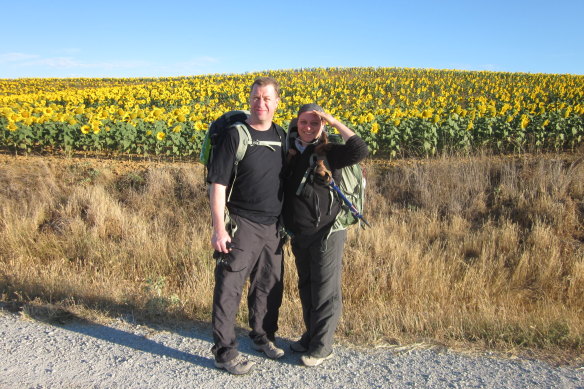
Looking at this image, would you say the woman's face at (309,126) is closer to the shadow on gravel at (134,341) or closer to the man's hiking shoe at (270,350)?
the man's hiking shoe at (270,350)

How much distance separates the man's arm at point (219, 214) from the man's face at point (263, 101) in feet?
1.73

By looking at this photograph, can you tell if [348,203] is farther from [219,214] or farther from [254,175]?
[219,214]

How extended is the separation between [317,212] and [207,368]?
1.28 metres

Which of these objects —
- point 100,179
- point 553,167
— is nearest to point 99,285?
point 100,179

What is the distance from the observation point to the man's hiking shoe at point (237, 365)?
3.28 m

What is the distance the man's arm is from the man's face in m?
0.53

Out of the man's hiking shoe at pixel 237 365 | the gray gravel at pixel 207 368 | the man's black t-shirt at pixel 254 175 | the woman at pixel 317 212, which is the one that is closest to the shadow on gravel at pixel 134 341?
the gray gravel at pixel 207 368

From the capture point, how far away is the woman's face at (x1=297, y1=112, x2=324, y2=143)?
3311 millimetres

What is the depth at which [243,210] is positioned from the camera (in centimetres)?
340

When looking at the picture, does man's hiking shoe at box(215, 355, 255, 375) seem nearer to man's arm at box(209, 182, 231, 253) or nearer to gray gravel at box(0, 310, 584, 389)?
gray gravel at box(0, 310, 584, 389)

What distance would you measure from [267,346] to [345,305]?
1.37 meters

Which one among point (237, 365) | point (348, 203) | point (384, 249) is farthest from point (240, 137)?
point (384, 249)

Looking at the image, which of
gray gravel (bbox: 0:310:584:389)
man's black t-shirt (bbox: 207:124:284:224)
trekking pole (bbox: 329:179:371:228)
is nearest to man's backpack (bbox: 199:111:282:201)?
man's black t-shirt (bbox: 207:124:284:224)

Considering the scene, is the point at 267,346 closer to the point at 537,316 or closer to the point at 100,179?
the point at 537,316
